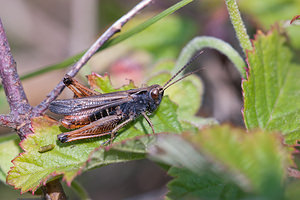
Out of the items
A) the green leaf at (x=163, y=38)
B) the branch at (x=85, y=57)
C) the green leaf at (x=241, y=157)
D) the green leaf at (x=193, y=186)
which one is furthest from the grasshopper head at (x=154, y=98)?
the green leaf at (x=163, y=38)

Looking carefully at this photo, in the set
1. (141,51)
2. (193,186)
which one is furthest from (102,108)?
(141,51)

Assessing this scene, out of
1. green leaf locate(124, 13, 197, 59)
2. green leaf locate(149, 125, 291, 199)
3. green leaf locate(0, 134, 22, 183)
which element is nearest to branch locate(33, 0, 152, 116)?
green leaf locate(0, 134, 22, 183)

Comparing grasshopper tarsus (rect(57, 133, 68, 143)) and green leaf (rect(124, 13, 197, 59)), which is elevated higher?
green leaf (rect(124, 13, 197, 59))

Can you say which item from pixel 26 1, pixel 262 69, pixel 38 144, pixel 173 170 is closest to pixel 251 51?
pixel 262 69

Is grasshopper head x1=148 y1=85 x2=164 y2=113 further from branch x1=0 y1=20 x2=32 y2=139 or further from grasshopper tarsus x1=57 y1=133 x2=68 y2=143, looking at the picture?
branch x1=0 y1=20 x2=32 y2=139

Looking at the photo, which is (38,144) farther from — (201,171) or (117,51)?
(117,51)

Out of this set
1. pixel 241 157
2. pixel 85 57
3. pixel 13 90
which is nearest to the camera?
pixel 241 157

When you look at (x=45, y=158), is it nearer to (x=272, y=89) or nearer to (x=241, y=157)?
(x=241, y=157)
